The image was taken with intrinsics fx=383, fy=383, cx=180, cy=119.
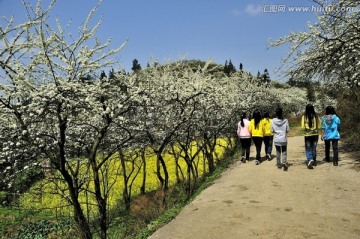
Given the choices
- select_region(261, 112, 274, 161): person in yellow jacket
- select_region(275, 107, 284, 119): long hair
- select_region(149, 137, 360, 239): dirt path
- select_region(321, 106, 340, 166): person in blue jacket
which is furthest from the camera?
select_region(261, 112, 274, 161): person in yellow jacket

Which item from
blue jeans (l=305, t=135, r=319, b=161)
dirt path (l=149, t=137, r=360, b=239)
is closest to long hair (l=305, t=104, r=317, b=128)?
blue jeans (l=305, t=135, r=319, b=161)

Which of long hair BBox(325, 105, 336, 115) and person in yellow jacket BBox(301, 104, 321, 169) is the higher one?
long hair BBox(325, 105, 336, 115)

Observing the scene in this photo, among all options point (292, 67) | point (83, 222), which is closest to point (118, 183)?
point (292, 67)

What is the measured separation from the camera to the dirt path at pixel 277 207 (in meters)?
7.27

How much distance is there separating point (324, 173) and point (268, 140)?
3479mm

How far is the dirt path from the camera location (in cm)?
727

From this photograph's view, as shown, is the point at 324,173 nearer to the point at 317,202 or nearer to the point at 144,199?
the point at 317,202

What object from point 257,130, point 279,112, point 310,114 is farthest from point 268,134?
point 310,114

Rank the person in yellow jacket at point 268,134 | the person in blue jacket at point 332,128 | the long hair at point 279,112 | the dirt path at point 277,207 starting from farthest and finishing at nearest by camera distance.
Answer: the person in yellow jacket at point 268,134 → the person in blue jacket at point 332,128 → the long hair at point 279,112 → the dirt path at point 277,207

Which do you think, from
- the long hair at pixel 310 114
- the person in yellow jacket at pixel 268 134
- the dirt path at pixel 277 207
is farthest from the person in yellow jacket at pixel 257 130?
the long hair at pixel 310 114

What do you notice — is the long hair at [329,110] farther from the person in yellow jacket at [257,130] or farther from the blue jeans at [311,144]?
the person in yellow jacket at [257,130]

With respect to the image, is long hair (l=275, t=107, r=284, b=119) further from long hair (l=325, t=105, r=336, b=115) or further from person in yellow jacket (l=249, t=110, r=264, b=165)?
person in yellow jacket (l=249, t=110, r=264, b=165)

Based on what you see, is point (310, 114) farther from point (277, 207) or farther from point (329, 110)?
point (277, 207)

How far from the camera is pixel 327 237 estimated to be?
6.76 meters
